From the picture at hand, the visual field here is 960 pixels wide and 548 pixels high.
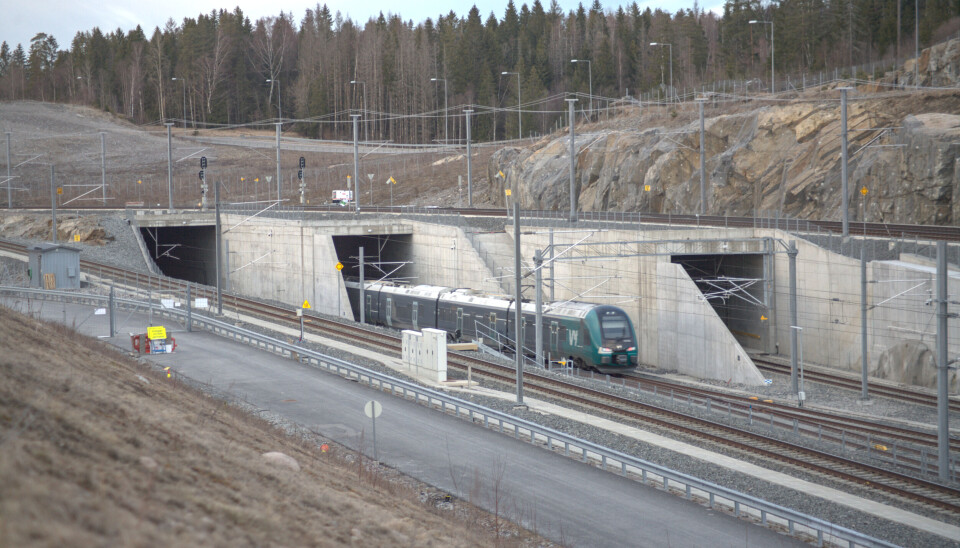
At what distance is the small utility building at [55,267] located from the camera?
142 feet

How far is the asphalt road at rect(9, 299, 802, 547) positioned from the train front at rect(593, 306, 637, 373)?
10520mm

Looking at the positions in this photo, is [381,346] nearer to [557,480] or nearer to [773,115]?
[557,480]

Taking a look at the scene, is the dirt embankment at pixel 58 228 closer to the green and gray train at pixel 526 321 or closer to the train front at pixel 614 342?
the green and gray train at pixel 526 321

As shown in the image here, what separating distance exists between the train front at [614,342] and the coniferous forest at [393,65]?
191 feet

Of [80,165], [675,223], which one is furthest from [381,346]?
[80,165]

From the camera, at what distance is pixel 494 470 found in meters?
17.6

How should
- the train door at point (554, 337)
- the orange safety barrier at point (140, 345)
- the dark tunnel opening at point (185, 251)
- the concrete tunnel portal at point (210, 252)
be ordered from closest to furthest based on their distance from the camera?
the orange safety barrier at point (140, 345) < the train door at point (554, 337) < the concrete tunnel portal at point (210, 252) < the dark tunnel opening at point (185, 251)

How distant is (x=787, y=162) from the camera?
47.4 m

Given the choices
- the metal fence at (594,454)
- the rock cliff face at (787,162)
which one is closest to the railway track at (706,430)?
the metal fence at (594,454)

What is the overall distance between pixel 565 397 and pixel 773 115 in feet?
104

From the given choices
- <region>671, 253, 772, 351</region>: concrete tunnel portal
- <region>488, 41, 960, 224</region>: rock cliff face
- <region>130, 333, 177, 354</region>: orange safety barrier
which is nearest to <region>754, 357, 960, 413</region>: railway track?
<region>671, 253, 772, 351</region>: concrete tunnel portal

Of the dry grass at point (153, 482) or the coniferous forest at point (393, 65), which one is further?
the coniferous forest at point (393, 65)

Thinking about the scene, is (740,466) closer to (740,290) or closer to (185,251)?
(740,290)

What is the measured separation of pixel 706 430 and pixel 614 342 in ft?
34.9
